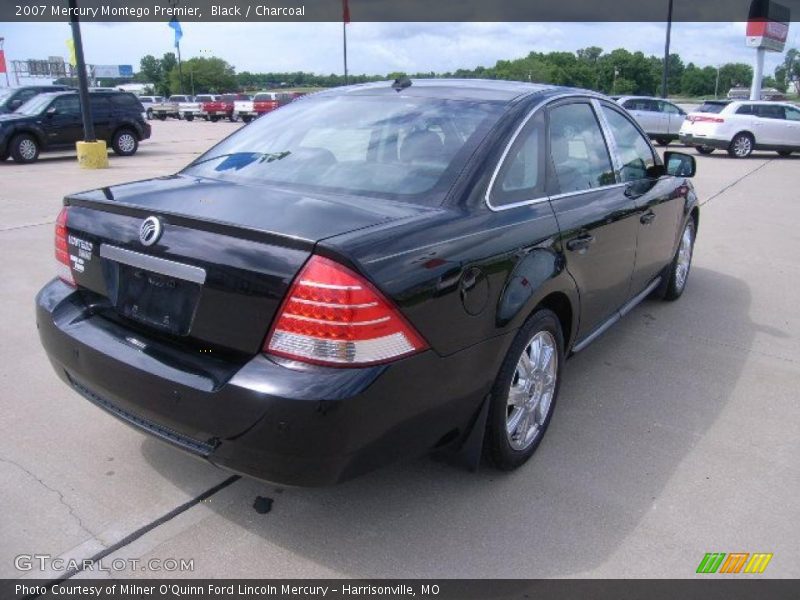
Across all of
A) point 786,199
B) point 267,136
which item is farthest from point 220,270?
point 786,199

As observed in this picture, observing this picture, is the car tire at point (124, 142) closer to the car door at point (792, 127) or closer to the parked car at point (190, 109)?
the car door at point (792, 127)

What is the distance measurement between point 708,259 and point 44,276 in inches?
257

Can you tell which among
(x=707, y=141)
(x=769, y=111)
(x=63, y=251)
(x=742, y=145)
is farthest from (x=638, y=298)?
(x=769, y=111)

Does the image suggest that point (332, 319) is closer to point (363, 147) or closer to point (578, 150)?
point (363, 147)

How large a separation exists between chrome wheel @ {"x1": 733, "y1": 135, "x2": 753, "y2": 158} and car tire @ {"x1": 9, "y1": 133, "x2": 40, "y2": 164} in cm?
1881

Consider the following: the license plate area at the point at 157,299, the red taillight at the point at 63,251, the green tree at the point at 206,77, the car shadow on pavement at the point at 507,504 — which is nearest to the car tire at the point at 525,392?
the car shadow on pavement at the point at 507,504

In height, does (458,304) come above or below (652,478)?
above

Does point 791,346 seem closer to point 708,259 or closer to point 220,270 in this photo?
point 708,259

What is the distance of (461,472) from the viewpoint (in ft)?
9.80

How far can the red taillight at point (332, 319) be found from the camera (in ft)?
6.84

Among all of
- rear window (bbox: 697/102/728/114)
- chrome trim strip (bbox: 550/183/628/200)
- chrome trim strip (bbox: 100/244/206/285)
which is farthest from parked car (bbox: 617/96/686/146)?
chrome trim strip (bbox: 100/244/206/285)

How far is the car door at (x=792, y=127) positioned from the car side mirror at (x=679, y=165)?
17942mm

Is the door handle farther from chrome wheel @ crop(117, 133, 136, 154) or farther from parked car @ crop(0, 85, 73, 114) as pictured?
parked car @ crop(0, 85, 73, 114)

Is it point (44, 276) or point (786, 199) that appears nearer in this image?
point (44, 276)
